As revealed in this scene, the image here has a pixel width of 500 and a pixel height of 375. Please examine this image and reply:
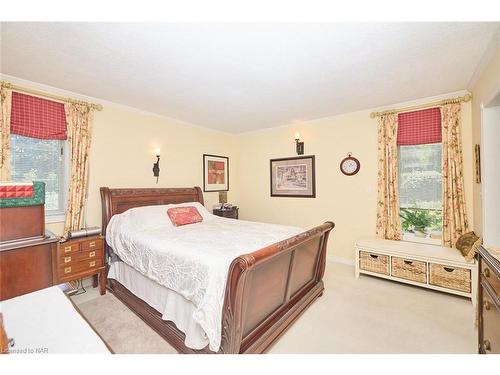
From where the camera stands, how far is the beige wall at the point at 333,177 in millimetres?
3635

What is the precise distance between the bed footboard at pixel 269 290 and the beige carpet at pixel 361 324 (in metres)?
0.17

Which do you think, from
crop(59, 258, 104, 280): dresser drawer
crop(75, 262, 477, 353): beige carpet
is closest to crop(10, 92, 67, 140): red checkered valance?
crop(59, 258, 104, 280): dresser drawer

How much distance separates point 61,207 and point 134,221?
945 mm

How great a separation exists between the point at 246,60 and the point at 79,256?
2.78 m

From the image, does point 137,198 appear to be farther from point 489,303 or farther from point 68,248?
point 489,303

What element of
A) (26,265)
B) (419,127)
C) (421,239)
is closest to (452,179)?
(419,127)

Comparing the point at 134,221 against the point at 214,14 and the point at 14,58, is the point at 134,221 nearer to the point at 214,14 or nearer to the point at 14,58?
the point at 14,58

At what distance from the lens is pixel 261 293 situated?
6.00 ft

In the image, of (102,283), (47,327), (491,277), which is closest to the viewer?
(47,327)

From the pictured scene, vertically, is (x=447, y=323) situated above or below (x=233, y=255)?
below

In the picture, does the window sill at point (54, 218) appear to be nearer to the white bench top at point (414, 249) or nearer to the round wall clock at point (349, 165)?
the white bench top at point (414, 249)

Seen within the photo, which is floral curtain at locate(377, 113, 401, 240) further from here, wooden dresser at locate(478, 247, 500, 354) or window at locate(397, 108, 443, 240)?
wooden dresser at locate(478, 247, 500, 354)

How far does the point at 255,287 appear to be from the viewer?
1741 millimetres

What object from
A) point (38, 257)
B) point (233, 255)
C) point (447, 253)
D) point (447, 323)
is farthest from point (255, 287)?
point (447, 253)
